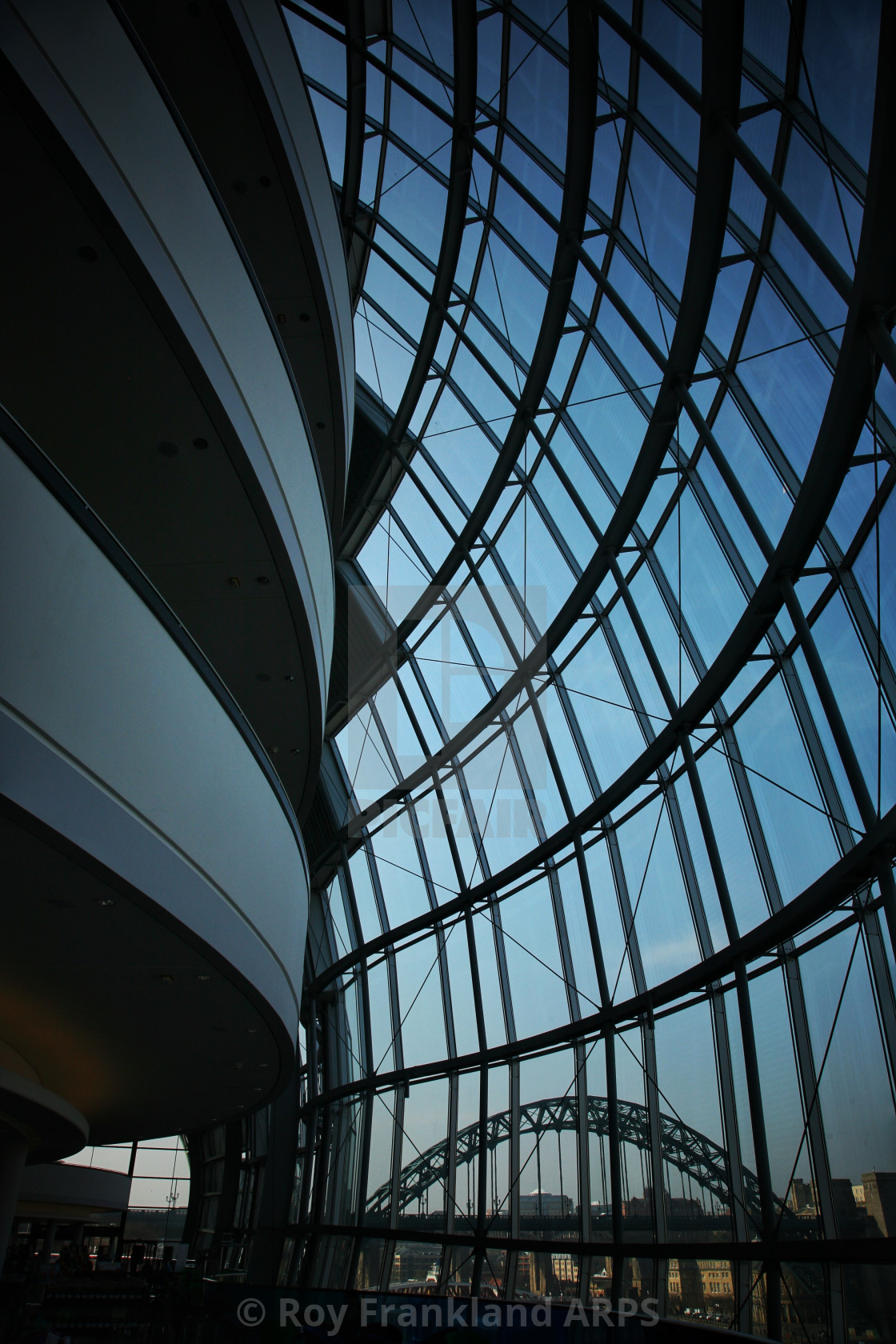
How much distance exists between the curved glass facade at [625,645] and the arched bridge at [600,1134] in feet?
0.28

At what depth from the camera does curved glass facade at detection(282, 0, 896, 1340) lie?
1063 cm

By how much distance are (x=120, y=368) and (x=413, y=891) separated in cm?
1855

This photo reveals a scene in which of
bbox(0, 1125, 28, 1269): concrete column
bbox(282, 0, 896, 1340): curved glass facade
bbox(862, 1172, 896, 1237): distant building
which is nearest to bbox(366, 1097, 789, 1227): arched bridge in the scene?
bbox(282, 0, 896, 1340): curved glass facade

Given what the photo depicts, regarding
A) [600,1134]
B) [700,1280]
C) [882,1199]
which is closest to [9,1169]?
[600,1134]

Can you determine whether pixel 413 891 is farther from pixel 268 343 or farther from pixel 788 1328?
pixel 268 343

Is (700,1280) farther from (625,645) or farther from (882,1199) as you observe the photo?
(625,645)

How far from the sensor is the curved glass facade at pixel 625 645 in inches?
419

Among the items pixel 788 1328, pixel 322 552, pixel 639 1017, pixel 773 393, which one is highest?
pixel 773 393

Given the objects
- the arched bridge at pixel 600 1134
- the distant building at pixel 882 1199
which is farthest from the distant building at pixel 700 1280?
the distant building at pixel 882 1199

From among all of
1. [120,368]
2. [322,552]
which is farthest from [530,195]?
[120,368]

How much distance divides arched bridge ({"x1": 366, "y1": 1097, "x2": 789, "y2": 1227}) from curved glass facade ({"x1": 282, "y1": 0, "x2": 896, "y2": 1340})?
3.4 inches

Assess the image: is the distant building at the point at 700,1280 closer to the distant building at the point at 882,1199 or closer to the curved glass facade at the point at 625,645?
the curved glass facade at the point at 625,645

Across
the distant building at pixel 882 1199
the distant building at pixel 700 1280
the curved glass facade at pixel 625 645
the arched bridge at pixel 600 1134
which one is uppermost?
the curved glass facade at pixel 625 645

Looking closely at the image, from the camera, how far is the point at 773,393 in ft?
39.3
